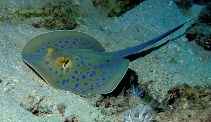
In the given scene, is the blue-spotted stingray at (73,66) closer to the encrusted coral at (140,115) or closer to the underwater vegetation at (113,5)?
the encrusted coral at (140,115)

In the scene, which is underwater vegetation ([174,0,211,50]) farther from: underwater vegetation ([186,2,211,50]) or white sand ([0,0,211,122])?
white sand ([0,0,211,122])

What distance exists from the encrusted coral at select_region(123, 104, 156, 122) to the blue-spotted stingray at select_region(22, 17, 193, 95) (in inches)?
20.0

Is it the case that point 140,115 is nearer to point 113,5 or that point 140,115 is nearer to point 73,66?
point 73,66

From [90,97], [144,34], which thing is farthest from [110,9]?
[90,97]

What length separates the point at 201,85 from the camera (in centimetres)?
490

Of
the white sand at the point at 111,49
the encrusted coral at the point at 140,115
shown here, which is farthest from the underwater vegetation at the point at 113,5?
the encrusted coral at the point at 140,115

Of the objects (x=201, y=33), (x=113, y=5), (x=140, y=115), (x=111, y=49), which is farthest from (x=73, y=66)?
(x=201, y=33)

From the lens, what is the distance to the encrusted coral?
154 inches

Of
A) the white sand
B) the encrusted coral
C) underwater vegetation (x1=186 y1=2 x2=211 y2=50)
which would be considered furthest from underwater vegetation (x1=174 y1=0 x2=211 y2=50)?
the encrusted coral

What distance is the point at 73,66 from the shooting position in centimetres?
420

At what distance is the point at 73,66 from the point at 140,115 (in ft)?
4.60

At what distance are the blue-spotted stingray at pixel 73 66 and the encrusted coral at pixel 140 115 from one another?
51 cm

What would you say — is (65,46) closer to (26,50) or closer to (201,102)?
(26,50)

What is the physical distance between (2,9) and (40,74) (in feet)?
7.86
